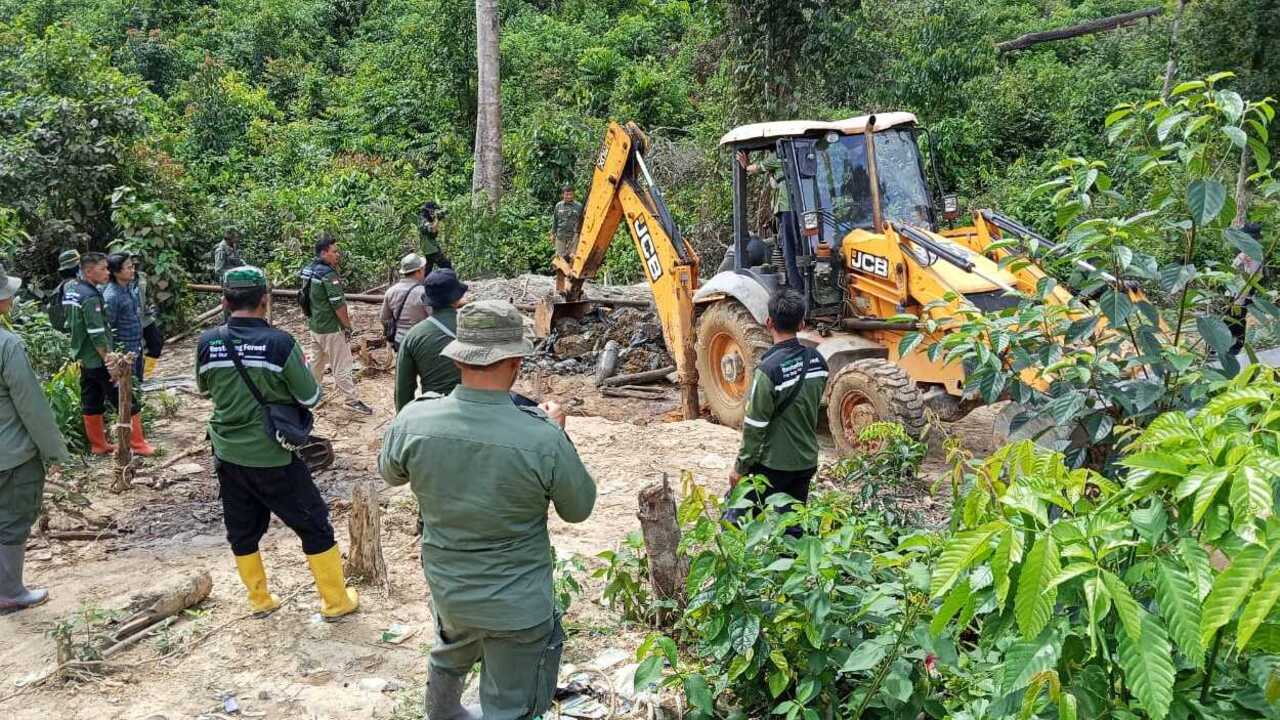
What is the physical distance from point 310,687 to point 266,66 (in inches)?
855

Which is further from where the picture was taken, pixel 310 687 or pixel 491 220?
pixel 491 220

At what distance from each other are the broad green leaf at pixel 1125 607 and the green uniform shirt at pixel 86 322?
7.28 meters

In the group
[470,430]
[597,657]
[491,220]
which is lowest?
[597,657]

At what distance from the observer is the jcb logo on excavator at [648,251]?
902 cm

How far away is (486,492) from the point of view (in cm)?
311

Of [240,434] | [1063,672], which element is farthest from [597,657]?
[1063,672]

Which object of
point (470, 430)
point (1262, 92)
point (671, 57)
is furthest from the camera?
point (671, 57)

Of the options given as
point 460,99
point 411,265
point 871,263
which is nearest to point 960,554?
point 871,263

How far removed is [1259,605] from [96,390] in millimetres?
7950

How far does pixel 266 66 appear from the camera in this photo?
22.9 meters

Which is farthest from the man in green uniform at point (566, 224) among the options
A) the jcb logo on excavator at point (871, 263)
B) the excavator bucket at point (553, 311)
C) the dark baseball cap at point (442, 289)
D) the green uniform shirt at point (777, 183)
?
the dark baseball cap at point (442, 289)

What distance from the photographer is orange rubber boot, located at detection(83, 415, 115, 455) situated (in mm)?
7645

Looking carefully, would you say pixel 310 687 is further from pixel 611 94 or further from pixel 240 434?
pixel 611 94

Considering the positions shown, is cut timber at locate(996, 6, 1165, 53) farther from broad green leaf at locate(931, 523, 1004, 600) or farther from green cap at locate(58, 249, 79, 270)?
broad green leaf at locate(931, 523, 1004, 600)
